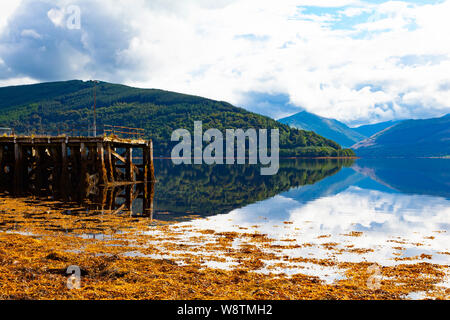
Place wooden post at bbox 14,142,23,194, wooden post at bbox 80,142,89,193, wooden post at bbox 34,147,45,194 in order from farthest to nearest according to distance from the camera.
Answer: wooden post at bbox 34,147,45,194, wooden post at bbox 14,142,23,194, wooden post at bbox 80,142,89,193

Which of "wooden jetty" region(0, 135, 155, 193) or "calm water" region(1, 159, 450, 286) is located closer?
"calm water" region(1, 159, 450, 286)

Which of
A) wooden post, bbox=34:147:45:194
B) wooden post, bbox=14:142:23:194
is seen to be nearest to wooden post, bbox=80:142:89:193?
wooden post, bbox=34:147:45:194

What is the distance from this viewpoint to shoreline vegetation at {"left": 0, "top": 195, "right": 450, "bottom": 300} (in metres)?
12.0

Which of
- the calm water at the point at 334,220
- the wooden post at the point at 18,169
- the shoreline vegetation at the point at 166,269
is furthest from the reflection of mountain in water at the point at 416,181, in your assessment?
the wooden post at the point at 18,169

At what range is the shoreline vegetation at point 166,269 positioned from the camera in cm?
1195

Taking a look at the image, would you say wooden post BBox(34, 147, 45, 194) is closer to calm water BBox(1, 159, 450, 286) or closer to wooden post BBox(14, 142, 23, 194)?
wooden post BBox(14, 142, 23, 194)

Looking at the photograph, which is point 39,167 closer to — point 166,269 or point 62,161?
point 62,161

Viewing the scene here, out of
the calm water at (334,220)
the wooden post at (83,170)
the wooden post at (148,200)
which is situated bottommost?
the calm water at (334,220)

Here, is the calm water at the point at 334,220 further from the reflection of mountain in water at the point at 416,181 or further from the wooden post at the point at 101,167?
the wooden post at the point at 101,167

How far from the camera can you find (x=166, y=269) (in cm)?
1435

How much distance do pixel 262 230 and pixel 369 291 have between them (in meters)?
11.7

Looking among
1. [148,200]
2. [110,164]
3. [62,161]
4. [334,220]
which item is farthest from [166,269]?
[110,164]

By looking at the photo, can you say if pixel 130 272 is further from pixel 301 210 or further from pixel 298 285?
pixel 301 210

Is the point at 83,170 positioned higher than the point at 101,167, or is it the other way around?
the point at 101,167
